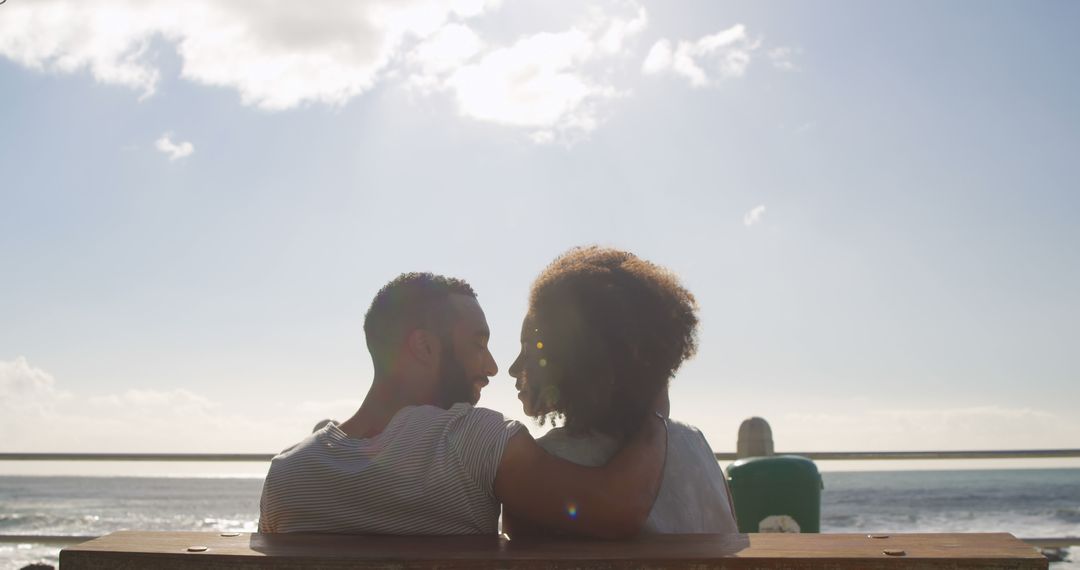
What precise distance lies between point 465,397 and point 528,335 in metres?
0.40

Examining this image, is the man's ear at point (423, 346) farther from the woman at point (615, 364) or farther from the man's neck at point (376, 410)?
the woman at point (615, 364)

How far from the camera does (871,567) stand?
46.2 inches

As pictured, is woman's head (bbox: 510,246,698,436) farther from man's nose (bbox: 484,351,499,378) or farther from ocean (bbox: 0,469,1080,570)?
ocean (bbox: 0,469,1080,570)

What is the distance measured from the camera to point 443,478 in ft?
5.50

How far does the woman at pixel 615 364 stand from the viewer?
168cm

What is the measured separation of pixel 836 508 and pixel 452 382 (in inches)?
1307

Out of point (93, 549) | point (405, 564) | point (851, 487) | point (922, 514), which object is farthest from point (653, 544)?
point (851, 487)

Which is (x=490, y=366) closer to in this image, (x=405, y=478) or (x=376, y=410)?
(x=376, y=410)

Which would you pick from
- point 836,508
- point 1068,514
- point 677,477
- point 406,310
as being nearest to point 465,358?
point 406,310

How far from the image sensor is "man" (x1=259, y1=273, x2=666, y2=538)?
5.01 feet

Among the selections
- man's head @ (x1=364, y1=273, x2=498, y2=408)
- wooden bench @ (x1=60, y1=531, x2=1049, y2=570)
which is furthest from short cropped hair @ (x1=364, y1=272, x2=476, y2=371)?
wooden bench @ (x1=60, y1=531, x2=1049, y2=570)

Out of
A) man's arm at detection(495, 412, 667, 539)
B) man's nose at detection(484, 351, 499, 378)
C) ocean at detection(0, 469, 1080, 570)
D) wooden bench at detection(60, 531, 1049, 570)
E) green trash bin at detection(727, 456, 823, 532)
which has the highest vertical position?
man's nose at detection(484, 351, 499, 378)

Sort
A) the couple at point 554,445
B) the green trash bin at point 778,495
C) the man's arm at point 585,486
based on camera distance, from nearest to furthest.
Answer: the man's arm at point 585,486 → the couple at point 554,445 → the green trash bin at point 778,495

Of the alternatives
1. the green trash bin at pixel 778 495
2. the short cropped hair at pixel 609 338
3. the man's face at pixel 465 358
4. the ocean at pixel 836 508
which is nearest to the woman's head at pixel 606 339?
the short cropped hair at pixel 609 338
